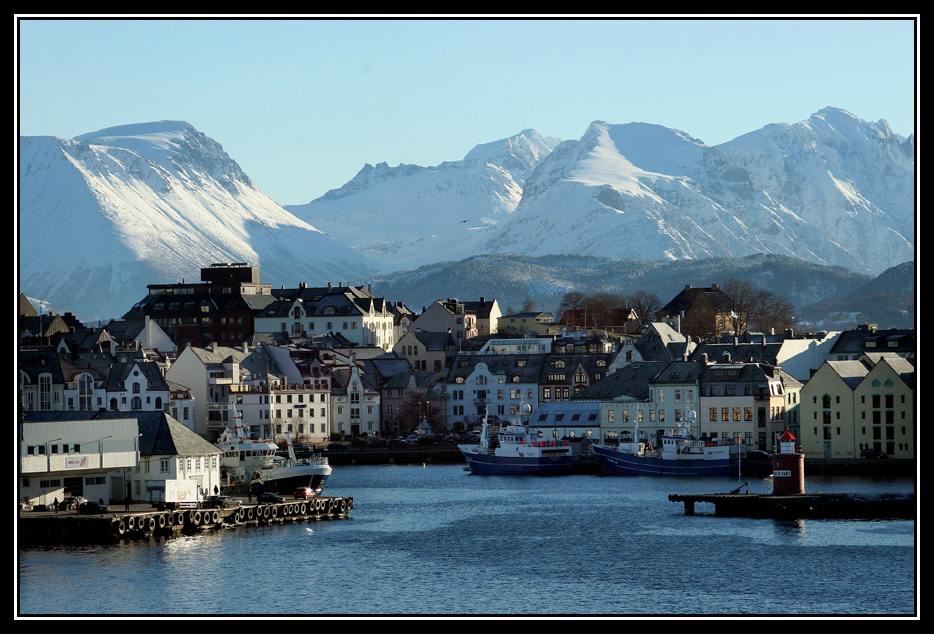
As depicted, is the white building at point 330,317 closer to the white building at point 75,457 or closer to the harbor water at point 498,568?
the harbor water at point 498,568

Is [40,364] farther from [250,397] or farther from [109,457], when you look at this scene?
[109,457]

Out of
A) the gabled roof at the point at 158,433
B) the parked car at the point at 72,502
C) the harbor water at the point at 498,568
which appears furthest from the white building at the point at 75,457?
the harbor water at the point at 498,568

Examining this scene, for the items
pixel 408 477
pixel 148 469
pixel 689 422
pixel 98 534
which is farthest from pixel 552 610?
pixel 689 422

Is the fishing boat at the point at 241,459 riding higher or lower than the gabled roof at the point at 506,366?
lower

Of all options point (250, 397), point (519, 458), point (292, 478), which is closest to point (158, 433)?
point (292, 478)

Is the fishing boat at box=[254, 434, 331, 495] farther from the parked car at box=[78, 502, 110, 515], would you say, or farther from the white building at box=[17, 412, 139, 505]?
the parked car at box=[78, 502, 110, 515]

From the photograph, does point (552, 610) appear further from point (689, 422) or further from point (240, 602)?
point (689, 422)
